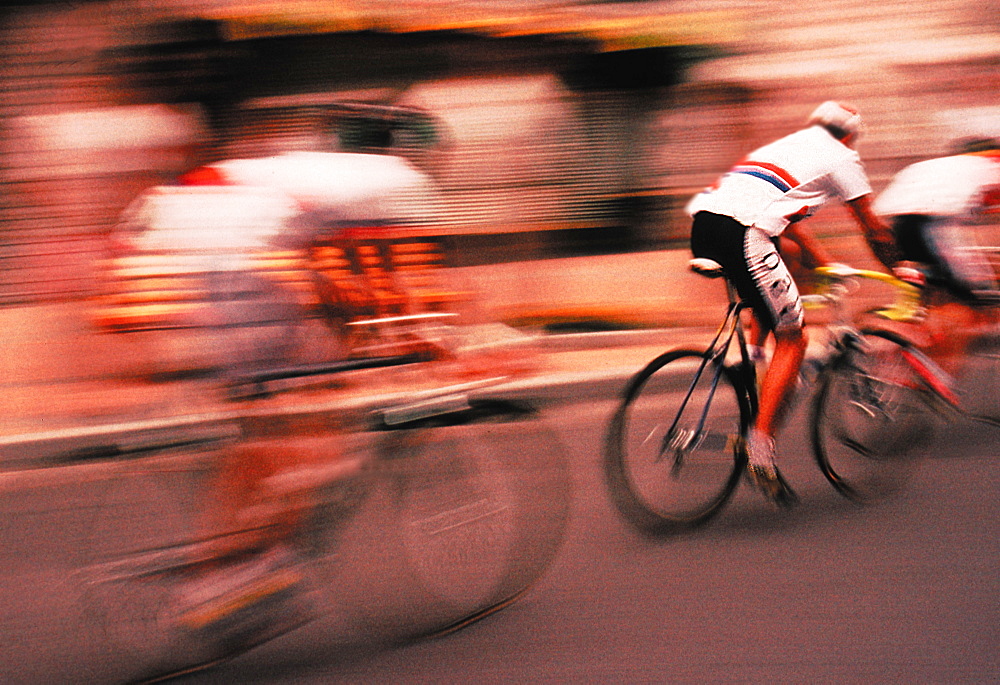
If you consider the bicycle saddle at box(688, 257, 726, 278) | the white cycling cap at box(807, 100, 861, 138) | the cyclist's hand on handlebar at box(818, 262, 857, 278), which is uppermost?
the white cycling cap at box(807, 100, 861, 138)

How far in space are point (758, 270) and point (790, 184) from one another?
0.36m

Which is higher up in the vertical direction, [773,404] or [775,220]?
[775,220]

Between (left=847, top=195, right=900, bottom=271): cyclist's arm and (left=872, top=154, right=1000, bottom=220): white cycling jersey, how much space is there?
46.8 inches

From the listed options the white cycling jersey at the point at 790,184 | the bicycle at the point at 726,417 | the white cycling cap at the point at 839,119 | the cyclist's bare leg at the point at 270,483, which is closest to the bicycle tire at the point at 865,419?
the bicycle at the point at 726,417

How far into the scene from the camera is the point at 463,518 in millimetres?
3021

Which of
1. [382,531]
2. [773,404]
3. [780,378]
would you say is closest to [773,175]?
[780,378]

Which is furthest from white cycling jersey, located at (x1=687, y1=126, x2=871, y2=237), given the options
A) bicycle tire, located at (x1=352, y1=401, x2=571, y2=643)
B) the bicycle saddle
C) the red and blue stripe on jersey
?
bicycle tire, located at (x1=352, y1=401, x2=571, y2=643)

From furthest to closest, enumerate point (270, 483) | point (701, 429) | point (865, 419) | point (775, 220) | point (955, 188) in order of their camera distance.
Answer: point (955, 188) < point (865, 419) < point (701, 429) < point (775, 220) < point (270, 483)

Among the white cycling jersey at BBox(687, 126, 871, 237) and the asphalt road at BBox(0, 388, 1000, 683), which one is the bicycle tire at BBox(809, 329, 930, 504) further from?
the white cycling jersey at BBox(687, 126, 871, 237)

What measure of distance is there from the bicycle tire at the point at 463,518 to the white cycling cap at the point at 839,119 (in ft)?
5.77

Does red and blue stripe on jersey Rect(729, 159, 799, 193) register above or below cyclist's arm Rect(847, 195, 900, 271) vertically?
above

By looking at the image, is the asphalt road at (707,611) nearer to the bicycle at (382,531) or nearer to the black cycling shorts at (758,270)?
the bicycle at (382,531)

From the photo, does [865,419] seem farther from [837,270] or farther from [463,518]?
[463,518]

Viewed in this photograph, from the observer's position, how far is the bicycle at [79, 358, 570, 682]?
109 inches
